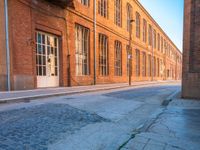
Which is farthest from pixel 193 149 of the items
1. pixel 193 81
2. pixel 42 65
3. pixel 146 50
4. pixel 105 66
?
pixel 146 50

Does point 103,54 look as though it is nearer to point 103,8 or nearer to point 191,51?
point 103,8

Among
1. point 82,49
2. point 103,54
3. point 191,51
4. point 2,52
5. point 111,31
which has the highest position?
point 111,31

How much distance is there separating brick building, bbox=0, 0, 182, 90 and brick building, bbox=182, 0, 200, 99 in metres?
7.76

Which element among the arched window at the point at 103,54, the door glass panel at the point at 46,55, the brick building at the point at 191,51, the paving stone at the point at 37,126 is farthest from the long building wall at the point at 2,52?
the arched window at the point at 103,54

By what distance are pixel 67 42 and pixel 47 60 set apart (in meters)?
2.22

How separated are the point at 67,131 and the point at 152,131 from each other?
1659mm

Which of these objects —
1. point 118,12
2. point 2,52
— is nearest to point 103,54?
point 118,12

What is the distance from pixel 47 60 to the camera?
13.4 m

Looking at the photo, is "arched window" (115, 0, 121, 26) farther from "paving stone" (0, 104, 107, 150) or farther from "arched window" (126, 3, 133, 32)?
"paving stone" (0, 104, 107, 150)

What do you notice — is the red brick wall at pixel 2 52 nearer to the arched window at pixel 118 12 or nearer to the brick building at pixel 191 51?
the brick building at pixel 191 51

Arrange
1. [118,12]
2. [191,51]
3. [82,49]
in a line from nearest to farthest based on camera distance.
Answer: [191,51] < [82,49] < [118,12]

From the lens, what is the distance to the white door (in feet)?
41.9

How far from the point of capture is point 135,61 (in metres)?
30.0

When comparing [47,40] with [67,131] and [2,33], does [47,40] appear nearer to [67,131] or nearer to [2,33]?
[2,33]
